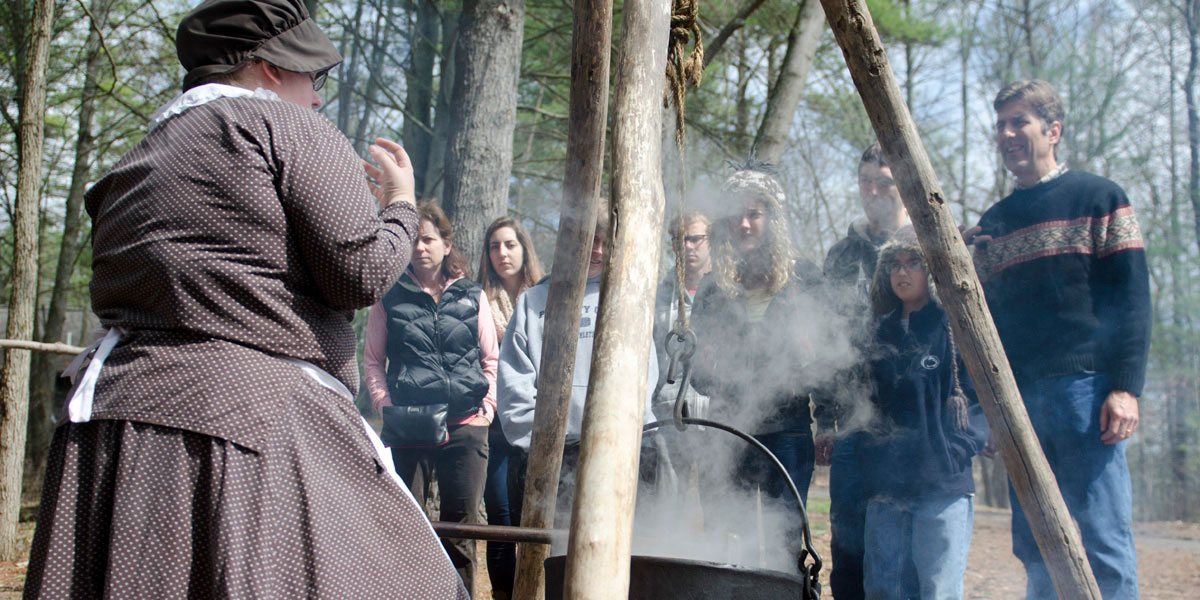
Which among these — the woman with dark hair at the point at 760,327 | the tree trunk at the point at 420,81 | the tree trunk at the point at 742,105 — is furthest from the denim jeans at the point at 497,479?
the tree trunk at the point at 742,105

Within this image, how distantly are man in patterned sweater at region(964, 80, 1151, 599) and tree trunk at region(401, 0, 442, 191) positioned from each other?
553cm

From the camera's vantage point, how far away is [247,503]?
1.29 meters

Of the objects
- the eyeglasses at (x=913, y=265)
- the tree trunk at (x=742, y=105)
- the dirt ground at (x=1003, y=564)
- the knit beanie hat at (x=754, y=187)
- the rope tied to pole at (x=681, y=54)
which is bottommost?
the dirt ground at (x=1003, y=564)

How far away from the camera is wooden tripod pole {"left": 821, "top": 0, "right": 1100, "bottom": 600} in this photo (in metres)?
2.19

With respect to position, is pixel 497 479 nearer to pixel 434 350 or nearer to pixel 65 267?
pixel 434 350

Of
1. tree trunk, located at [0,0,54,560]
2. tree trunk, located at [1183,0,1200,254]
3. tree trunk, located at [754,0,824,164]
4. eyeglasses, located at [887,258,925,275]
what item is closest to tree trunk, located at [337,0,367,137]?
tree trunk, located at [0,0,54,560]

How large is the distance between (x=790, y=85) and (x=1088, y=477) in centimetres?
471

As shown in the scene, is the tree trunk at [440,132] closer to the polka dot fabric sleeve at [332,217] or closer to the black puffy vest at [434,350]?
the black puffy vest at [434,350]

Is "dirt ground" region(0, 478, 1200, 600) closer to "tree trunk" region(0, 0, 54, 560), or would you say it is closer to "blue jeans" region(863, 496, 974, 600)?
"tree trunk" region(0, 0, 54, 560)

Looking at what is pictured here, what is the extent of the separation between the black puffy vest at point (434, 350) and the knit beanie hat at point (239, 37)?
6.79ft

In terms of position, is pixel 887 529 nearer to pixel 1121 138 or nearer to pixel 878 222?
pixel 878 222

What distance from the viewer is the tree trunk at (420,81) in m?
7.64

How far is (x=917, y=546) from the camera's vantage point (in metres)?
2.84

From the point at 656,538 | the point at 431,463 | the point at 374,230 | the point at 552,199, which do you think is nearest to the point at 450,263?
the point at 431,463
